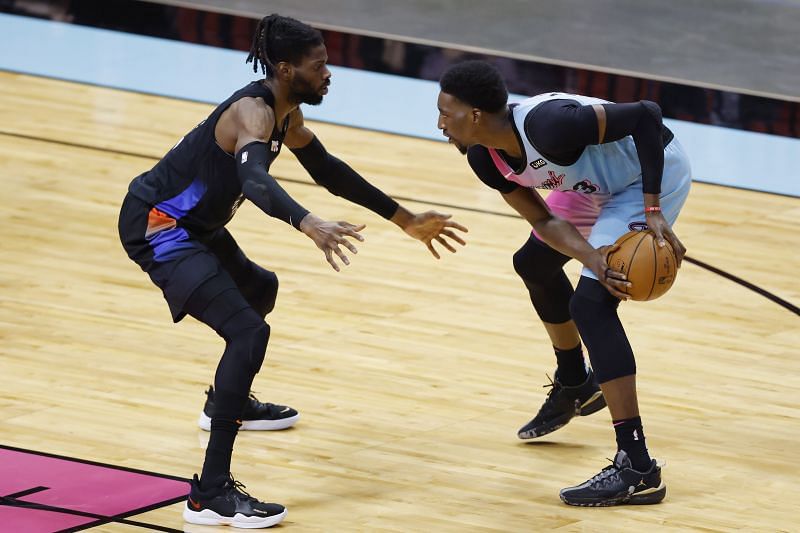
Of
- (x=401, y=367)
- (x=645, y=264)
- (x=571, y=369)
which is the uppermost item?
(x=645, y=264)

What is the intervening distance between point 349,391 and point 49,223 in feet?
8.24

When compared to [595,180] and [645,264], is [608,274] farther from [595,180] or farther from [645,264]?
[595,180]

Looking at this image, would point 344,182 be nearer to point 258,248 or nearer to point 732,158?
point 258,248

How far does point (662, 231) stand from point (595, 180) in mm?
265

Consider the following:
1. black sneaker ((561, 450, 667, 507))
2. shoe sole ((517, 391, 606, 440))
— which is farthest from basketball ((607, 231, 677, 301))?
shoe sole ((517, 391, 606, 440))

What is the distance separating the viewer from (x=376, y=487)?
4473mm

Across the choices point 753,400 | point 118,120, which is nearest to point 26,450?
point 753,400

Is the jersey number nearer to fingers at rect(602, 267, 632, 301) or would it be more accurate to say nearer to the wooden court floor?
fingers at rect(602, 267, 632, 301)

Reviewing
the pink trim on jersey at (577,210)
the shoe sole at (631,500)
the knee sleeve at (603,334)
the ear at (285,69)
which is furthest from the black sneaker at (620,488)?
the ear at (285,69)

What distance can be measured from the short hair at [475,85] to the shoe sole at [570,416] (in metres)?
1.20

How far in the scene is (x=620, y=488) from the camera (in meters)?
4.37

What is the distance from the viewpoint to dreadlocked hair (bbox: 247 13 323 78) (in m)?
4.21

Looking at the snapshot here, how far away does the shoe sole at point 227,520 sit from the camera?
13.4 feet

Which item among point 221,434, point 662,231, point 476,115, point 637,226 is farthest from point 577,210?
point 221,434
